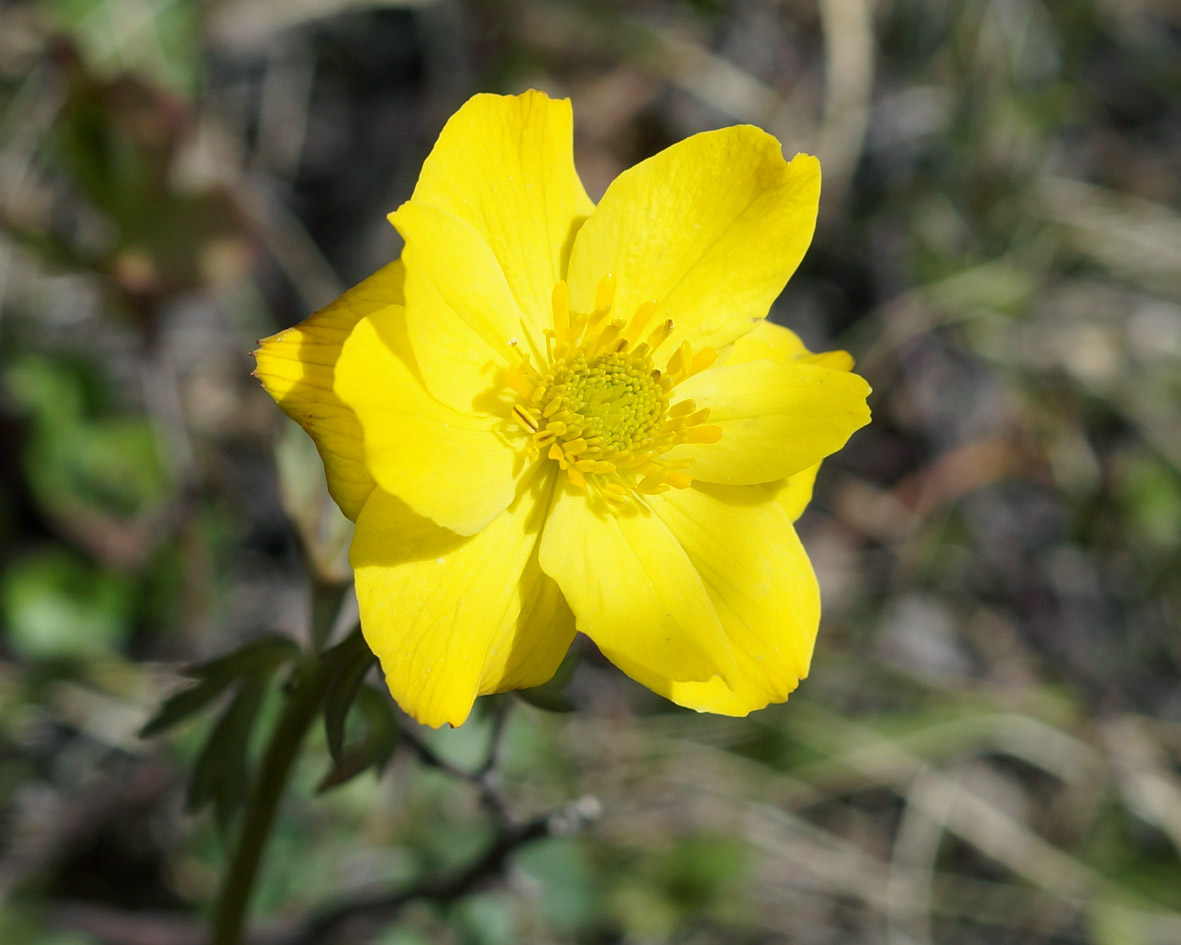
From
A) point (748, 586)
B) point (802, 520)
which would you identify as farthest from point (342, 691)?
point (802, 520)

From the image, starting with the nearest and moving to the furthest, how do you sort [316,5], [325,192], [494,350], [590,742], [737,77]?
[494,350], [590,742], [316,5], [325,192], [737,77]

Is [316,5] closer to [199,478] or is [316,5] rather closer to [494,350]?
[199,478]

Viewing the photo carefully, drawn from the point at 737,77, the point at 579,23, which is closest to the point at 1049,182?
the point at 737,77

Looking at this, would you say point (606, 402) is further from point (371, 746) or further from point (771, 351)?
point (371, 746)

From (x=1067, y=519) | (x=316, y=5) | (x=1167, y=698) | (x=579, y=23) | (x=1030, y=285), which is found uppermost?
(x=316, y=5)

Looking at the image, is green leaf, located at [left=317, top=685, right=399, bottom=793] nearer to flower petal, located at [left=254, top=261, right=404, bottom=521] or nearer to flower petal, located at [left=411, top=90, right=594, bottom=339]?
flower petal, located at [left=254, top=261, right=404, bottom=521]

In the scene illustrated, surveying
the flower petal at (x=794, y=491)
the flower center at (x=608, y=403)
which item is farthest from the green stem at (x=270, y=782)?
the flower petal at (x=794, y=491)

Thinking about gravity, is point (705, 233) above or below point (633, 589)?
above
